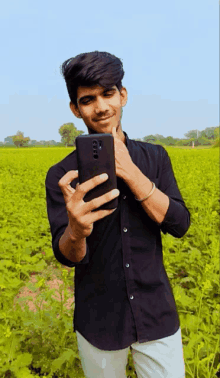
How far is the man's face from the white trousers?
97 centimetres

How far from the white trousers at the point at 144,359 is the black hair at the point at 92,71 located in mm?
1160

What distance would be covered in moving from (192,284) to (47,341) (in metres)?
1.88

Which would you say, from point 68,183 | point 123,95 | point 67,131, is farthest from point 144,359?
point 67,131

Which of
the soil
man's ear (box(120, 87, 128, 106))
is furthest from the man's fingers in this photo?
the soil

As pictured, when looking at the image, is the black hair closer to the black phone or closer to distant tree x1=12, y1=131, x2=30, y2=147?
the black phone

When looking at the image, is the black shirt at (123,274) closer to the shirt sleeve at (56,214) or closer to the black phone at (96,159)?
the shirt sleeve at (56,214)

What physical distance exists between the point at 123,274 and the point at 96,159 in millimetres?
577

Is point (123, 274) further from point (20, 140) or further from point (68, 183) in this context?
point (20, 140)

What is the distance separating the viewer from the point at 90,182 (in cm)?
90

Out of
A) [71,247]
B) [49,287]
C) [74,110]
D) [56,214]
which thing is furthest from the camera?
[49,287]

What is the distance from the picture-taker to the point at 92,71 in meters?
1.17

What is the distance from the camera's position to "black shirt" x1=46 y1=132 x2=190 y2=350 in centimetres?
124

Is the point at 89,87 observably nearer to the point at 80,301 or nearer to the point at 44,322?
the point at 80,301

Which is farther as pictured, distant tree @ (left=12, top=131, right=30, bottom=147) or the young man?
distant tree @ (left=12, top=131, right=30, bottom=147)
